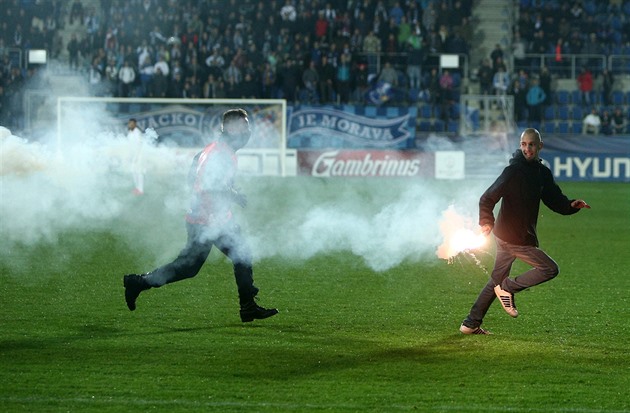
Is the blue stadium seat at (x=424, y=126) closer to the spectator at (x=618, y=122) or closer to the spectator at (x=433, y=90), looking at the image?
the spectator at (x=433, y=90)

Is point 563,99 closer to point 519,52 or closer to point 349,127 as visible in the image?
point 519,52

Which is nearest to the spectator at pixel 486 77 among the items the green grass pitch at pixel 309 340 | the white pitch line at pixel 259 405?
the green grass pitch at pixel 309 340

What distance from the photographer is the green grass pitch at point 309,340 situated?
672 cm

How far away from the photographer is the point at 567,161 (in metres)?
30.0

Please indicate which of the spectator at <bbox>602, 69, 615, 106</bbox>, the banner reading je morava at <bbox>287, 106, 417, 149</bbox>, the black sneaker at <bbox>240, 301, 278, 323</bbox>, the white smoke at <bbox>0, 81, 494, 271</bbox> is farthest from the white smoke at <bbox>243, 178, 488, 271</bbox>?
the spectator at <bbox>602, 69, 615, 106</bbox>

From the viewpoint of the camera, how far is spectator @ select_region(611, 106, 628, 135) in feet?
102

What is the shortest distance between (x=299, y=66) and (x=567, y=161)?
27.6 feet

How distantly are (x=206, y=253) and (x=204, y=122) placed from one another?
20.3 meters

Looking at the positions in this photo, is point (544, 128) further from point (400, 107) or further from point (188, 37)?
point (188, 37)

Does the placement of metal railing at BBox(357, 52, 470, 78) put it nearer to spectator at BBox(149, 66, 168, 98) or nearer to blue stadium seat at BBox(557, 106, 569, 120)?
blue stadium seat at BBox(557, 106, 569, 120)

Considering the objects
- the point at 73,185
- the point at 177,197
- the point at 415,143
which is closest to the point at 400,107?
the point at 415,143

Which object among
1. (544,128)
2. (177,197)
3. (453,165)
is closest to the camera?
(177,197)

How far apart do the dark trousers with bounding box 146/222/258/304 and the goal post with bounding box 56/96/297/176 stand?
19288 mm

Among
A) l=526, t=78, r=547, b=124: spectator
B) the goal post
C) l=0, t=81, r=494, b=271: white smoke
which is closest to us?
l=0, t=81, r=494, b=271: white smoke
